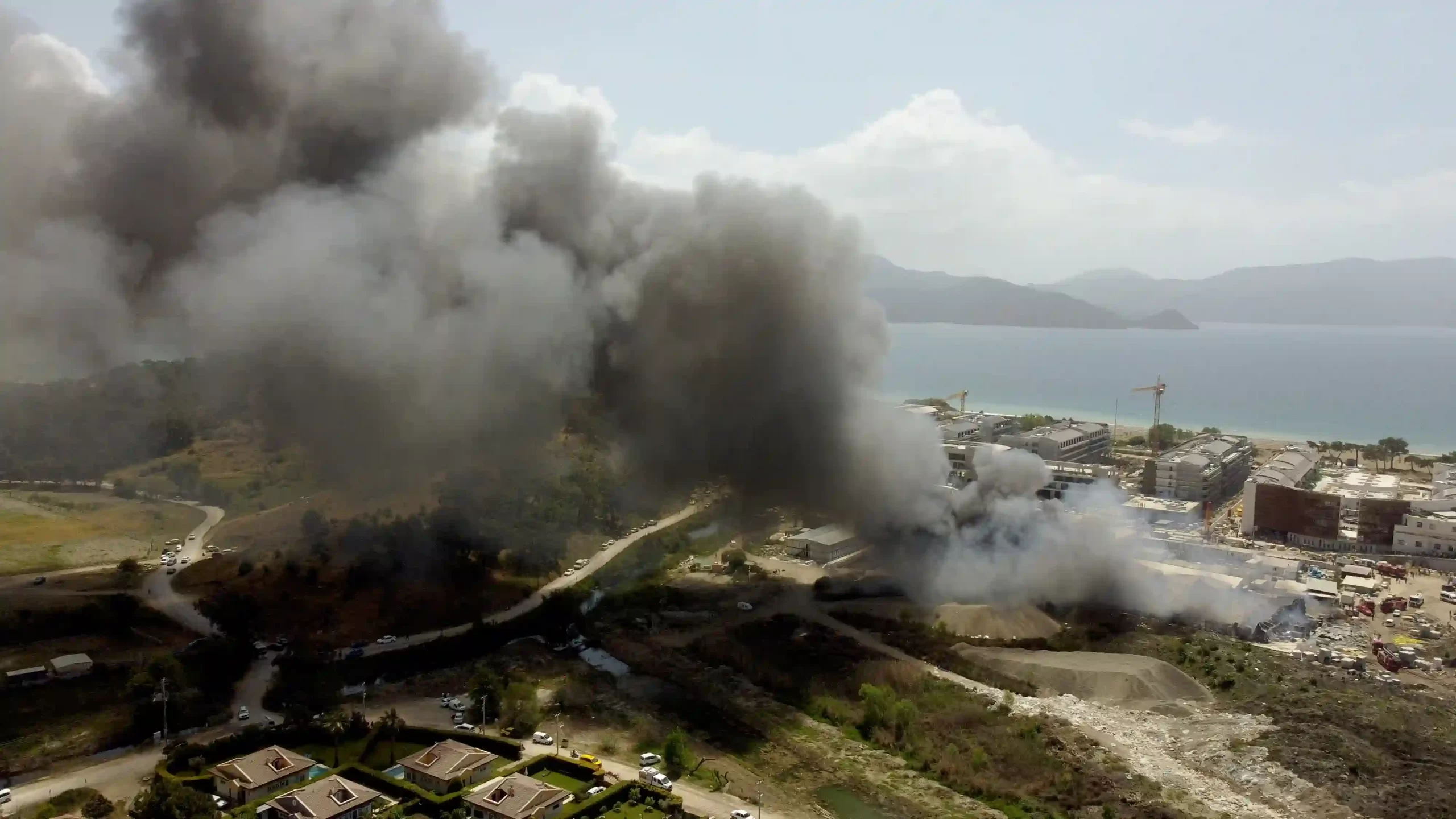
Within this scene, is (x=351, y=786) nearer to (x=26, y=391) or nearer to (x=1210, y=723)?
(x=1210, y=723)

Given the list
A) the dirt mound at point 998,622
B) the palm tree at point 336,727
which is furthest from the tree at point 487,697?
the dirt mound at point 998,622

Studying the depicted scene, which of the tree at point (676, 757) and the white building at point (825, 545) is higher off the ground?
the white building at point (825, 545)

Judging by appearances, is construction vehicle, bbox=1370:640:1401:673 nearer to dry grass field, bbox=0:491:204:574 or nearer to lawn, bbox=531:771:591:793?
lawn, bbox=531:771:591:793

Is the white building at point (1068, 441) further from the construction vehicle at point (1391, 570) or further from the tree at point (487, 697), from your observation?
the tree at point (487, 697)

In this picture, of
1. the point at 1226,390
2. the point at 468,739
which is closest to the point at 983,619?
the point at 468,739

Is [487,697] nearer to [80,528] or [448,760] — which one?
[448,760]

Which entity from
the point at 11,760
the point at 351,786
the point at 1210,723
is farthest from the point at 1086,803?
the point at 11,760

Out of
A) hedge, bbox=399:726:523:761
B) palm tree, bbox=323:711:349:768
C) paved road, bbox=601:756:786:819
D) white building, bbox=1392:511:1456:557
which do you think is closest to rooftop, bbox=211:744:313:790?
palm tree, bbox=323:711:349:768
